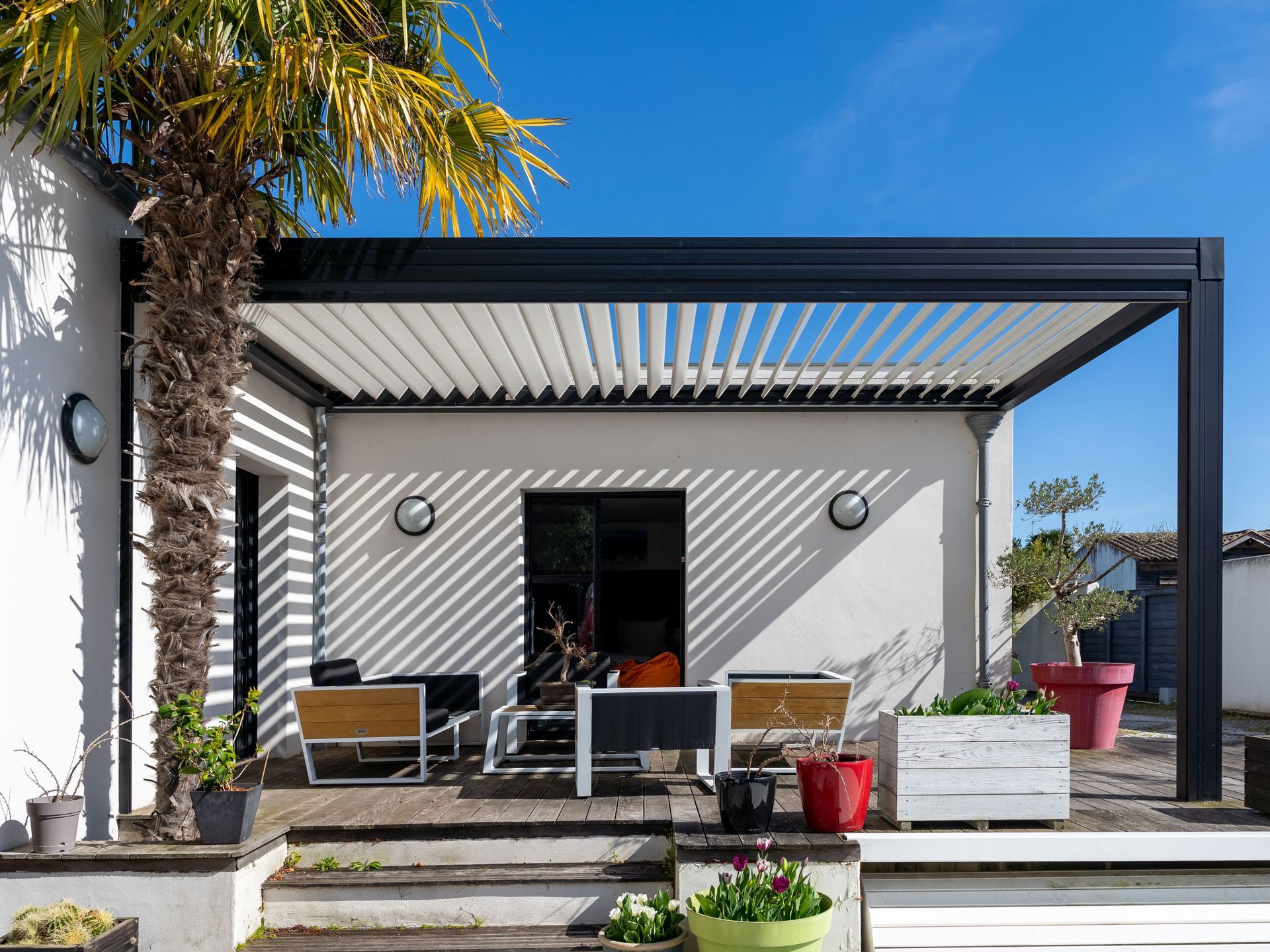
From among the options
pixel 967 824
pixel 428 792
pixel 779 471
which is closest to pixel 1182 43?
pixel 779 471

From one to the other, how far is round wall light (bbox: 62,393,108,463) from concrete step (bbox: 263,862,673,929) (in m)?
2.06

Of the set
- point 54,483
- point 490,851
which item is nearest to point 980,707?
point 490,851

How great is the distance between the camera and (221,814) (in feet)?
13.6

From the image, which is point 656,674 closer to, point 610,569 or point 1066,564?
point 1066,564

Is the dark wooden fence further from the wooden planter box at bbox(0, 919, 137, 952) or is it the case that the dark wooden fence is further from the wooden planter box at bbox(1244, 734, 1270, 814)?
the wooden planter box at bbox(0, 919, 137, 952)

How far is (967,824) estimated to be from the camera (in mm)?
4562

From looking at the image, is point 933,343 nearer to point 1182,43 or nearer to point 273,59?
point 273,59

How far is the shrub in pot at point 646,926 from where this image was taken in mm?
3848

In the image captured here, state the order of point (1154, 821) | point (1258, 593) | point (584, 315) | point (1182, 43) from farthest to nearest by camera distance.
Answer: point (1182, 43) → point (1258, 593) → point (584, 315) → point (1154, 821)

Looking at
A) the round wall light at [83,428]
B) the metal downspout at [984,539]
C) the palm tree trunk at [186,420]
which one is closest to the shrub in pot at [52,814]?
the palm tree trunk at [186,420]

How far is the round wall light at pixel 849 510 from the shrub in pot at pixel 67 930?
5.41 metres

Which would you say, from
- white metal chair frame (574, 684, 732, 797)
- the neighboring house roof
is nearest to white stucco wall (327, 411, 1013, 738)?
white metal chair frame (574, 684, 732, 797)

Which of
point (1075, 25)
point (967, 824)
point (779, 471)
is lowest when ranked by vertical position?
point (967, 824)

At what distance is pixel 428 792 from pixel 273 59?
3732 millimetres
